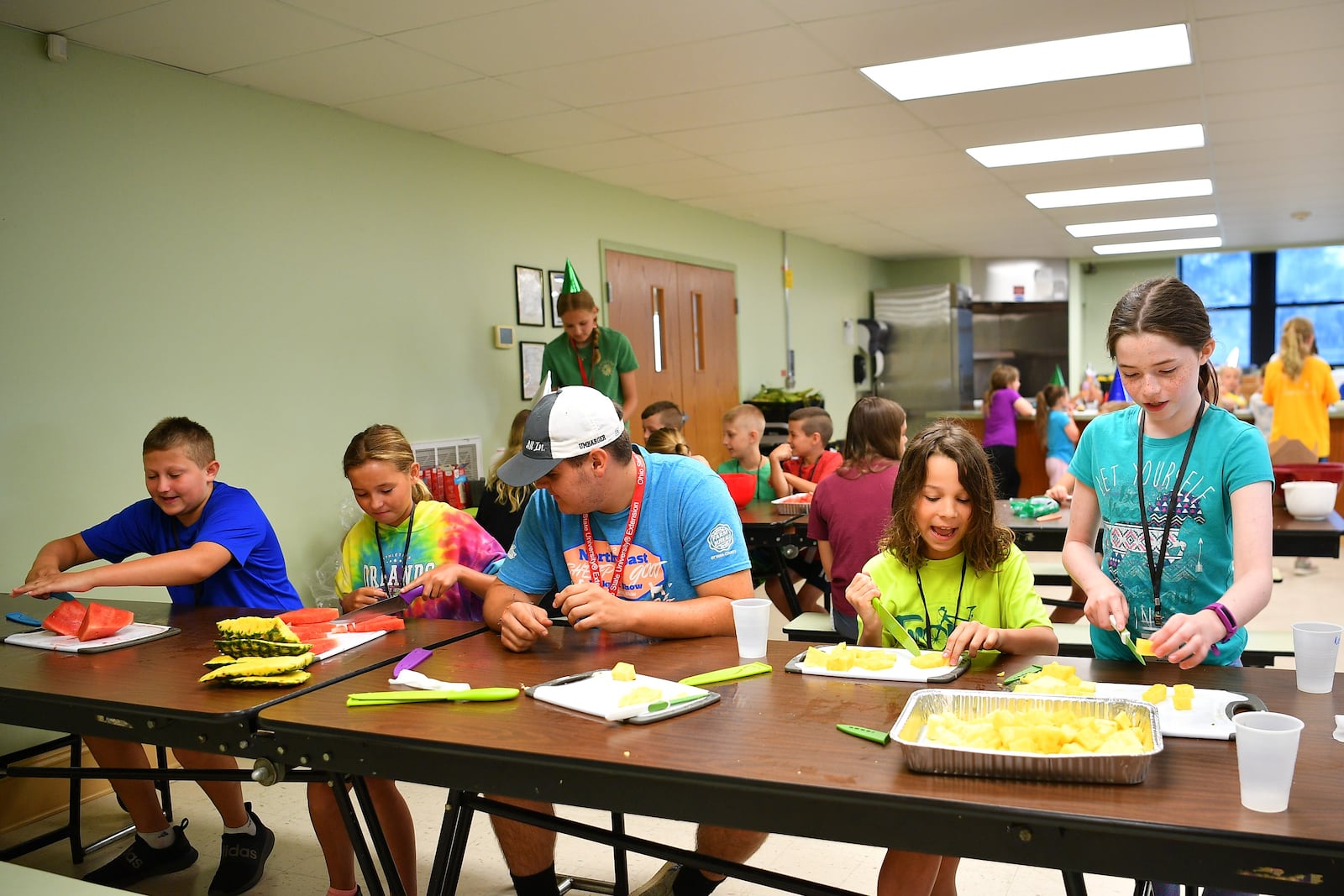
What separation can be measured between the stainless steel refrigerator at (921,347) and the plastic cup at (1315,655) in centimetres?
1027

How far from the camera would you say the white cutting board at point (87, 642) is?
234 cm

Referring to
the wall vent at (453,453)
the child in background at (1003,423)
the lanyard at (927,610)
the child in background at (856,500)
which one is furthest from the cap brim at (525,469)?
the child in background at (1003,423)

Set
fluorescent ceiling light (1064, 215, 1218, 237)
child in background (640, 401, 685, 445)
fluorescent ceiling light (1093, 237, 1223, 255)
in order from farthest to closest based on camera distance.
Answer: fluorescent ceiling light (1093, 237, 1223, 255) < fluorescent ceiling light (1064, 215, 1218, 237) < child in background (640, 401, 685, 445)

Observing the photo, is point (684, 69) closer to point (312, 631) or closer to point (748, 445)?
point (748, 445)

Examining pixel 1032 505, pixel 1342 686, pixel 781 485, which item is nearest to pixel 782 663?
pixel 1342 686

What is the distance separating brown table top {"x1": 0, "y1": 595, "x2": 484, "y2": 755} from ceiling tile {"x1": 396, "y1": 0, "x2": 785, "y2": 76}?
2204mm

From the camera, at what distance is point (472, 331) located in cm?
543

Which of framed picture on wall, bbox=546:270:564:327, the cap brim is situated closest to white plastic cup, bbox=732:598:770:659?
the cap brim

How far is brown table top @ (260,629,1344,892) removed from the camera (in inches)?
46.5

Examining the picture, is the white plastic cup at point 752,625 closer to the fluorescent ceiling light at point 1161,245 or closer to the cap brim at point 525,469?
the cap brim at point 525,469

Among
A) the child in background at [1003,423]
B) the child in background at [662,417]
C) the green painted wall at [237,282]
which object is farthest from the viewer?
the child in background at [1003,423]

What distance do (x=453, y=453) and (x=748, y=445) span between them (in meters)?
1.57

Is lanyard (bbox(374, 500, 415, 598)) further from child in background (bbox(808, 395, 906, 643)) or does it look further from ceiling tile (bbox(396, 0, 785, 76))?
ceiling tile (bbox(396, 0, 785, 76))

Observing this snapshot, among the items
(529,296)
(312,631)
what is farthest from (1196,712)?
(529,296)
